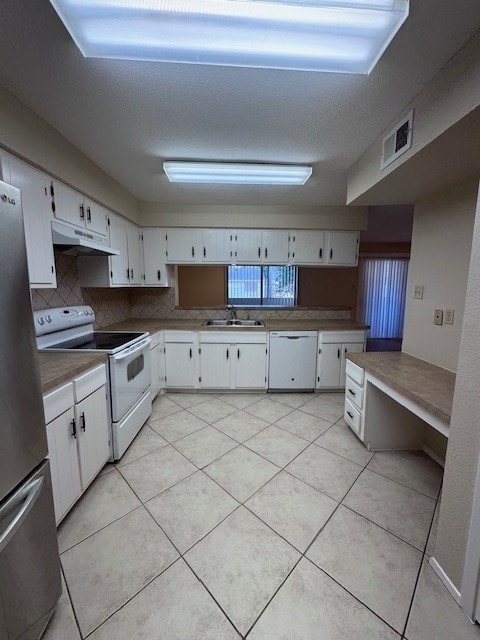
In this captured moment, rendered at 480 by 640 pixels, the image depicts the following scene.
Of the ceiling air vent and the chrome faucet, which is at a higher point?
the ceiling air vent

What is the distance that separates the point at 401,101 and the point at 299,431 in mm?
2478

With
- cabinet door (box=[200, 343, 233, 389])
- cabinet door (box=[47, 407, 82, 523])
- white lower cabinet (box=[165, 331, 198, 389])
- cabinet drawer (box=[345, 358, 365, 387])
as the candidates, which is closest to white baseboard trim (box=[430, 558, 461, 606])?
cabinet drawer (box=[345, 358, 365, 387])

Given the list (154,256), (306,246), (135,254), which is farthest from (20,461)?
(306,246)

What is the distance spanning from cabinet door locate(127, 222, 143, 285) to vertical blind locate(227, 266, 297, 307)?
2.34m

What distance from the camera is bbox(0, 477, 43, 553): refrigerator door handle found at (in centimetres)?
77

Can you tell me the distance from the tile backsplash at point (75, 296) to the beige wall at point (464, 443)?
264 centimetres

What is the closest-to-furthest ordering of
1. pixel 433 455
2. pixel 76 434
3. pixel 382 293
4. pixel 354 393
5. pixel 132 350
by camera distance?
1. pixel 76 434
2. pixel 433 455
3. pixel 132 350
4. pixel 354 393
5. pixel 382 293

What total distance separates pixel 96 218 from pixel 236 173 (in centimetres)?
131

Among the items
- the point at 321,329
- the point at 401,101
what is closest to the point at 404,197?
the point at 401,101

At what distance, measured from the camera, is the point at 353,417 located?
2.20 meters

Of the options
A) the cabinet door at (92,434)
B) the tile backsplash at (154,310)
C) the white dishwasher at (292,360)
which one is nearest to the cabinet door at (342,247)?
the tile backsplash at (154,310)

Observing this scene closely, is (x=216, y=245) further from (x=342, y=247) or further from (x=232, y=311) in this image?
(x=342, y=247)

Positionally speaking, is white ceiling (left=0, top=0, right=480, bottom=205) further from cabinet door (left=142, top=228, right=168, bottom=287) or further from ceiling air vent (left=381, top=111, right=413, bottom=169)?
cabinet door (left=142, top=228, right=168, bottom=287)

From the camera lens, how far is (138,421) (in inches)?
87.8
